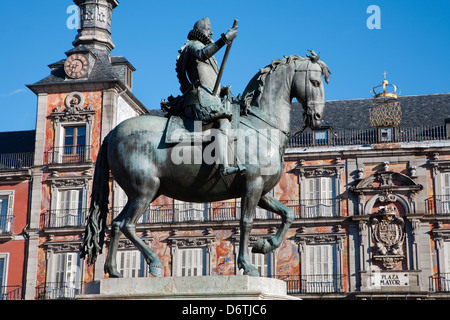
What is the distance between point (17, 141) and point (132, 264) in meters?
9.80

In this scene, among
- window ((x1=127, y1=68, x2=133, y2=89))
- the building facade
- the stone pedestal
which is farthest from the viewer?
window ((x1=127, y1=68, x2=133, y2=89))

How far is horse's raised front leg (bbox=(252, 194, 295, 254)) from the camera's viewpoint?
9.02 metres

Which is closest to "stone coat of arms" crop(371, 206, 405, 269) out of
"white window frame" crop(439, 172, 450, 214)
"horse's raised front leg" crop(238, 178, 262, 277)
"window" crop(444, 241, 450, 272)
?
"window" crop(444, 241, 450, 272)

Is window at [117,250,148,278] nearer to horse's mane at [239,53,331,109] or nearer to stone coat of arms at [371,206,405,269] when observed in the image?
stone coat of arms at [371,206,405,269]

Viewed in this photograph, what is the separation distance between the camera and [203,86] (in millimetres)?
9258

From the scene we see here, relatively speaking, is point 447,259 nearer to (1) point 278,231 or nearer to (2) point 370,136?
(2) point 370,136

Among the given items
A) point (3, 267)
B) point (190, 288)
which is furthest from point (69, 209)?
point (190, 288)

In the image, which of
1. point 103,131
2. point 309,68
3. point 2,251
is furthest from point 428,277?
point 309,68

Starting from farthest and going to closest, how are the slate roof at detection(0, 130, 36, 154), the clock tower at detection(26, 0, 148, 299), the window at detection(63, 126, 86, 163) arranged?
1. the slate roof at detection(0, 130, 36, 154)
2. the window at detection(63, 126, 86, 163)
3. the clock tower at detection(26, 0, 148, 299)

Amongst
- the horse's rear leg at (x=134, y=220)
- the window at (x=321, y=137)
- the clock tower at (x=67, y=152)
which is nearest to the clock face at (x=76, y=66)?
the clock tower at (x=67, y=152)

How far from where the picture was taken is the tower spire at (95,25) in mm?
39094

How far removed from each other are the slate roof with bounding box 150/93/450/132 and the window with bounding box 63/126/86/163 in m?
9.78

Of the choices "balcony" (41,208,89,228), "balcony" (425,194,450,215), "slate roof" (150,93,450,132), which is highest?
"slate roof" (150,93,450,132)

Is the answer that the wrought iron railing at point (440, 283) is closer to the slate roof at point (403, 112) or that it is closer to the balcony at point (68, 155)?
the slate roof at point (403, 112)
